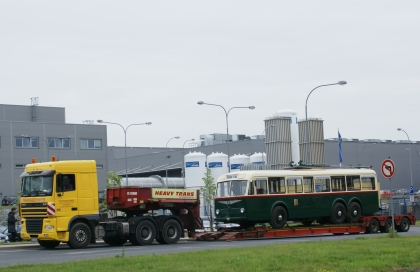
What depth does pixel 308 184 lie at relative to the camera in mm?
34094

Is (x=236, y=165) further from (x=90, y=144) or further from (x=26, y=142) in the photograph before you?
(x=26, y=142)

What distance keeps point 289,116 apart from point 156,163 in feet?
186

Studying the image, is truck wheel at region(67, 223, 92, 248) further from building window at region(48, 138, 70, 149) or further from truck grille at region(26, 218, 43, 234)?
building window at region(48, 138, 70, 149)

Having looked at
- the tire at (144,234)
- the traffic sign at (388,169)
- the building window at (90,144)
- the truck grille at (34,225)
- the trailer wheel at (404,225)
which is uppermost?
the building window at (90,144)

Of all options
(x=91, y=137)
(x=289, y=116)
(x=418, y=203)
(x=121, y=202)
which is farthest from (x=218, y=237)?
(x=91, y=137)

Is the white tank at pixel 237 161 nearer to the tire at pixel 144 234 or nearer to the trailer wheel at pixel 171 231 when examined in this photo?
the trailer wheel at pixel 171 231

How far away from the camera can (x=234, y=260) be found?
1684cm

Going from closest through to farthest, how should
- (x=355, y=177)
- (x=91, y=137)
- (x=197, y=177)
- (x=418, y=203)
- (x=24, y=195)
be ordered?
(x=24, y=195) → (x=355, y=177) → (x=418, y=203) → (x=197, y=177) → (x=91, y=137)

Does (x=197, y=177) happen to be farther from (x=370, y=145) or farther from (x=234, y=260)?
(x=234, y=260)

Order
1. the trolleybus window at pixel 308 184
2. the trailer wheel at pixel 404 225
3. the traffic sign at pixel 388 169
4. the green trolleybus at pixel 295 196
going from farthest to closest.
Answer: the trailer wheel at pixel 404 225 → the trolleybus window at pixel 308 184 → the green trolleybus at pixel 295 196 → the traffic sign at pixel 388 169

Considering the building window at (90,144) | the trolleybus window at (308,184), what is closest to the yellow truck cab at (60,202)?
the trolleybus window at (308,184)

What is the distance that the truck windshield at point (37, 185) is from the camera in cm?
2756

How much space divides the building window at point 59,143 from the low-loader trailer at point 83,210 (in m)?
59.0

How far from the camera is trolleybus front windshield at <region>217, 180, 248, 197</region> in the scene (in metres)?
32.4
